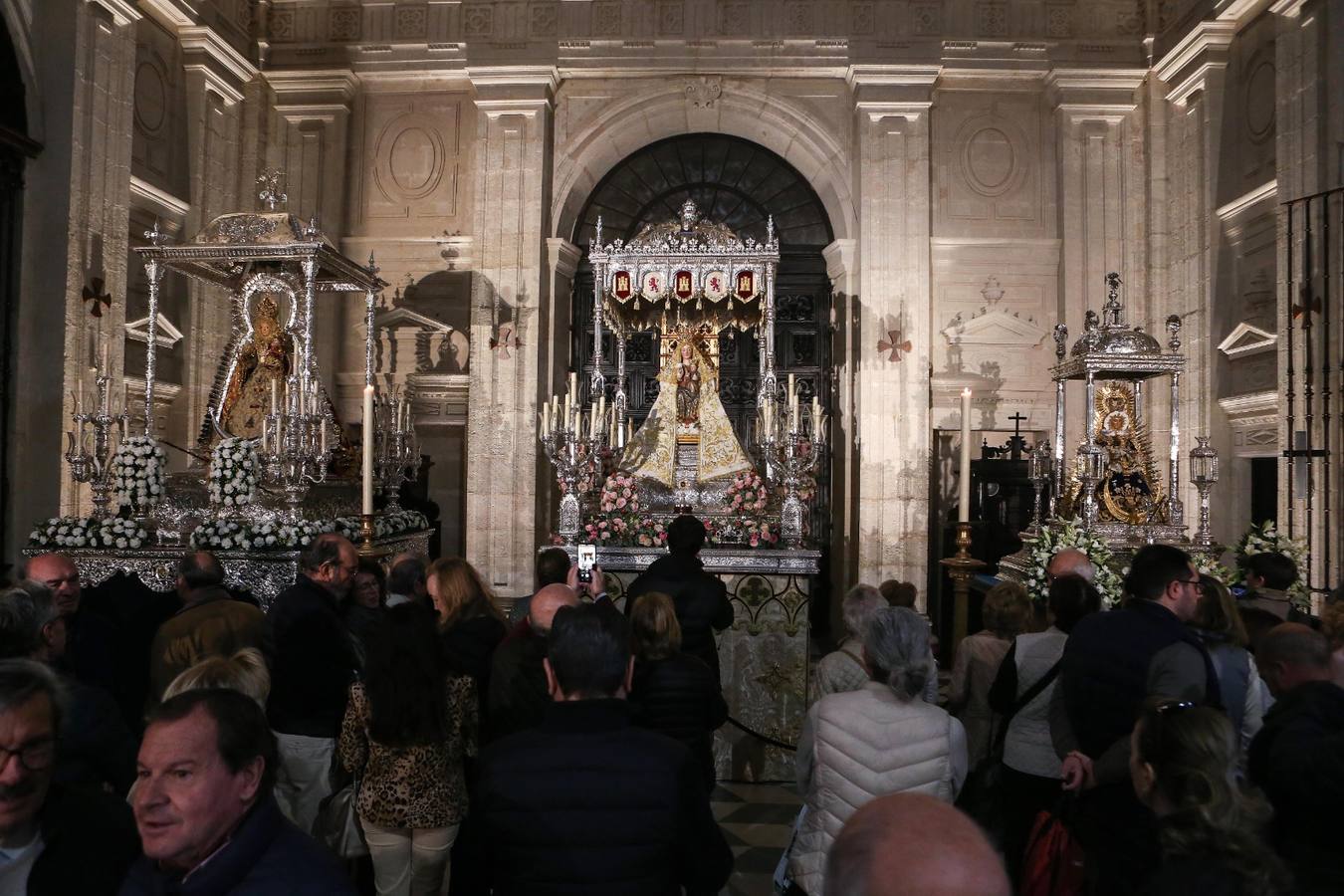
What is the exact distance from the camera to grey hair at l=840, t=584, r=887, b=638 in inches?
163

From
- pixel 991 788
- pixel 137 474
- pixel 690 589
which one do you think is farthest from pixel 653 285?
pixel 991 788

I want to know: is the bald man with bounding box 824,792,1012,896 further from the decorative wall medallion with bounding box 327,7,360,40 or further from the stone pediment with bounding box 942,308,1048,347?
the decorative wall medallion with bounding box 327,7,360,40

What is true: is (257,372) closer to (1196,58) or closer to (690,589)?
(690,589)

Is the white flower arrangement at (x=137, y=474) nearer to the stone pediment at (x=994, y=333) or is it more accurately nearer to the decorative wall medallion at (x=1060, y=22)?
the stone pediment at (x=994, y=333)

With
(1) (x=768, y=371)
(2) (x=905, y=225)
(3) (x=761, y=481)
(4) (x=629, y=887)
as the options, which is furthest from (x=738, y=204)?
(4) (x=629, y=887)

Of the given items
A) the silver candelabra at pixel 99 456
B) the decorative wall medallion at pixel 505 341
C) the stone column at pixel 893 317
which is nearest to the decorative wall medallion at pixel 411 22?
the decorative wall medallion at pixel 505 341

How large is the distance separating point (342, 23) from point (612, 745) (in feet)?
42.1

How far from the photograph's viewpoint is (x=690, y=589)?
5.15 meters

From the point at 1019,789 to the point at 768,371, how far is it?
Result: 6118 mm

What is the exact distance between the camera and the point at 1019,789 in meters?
4.00

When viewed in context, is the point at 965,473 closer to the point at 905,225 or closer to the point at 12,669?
the point at 12,669

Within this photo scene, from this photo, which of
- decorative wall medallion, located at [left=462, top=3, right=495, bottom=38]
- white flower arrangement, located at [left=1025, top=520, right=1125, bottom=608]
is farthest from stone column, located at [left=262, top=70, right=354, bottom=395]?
white flower arrangement, located at [left=1025, top=520, right=1125, bottom=608]

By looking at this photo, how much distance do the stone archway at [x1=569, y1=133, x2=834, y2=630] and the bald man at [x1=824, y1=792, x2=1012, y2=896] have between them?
39.0 ft

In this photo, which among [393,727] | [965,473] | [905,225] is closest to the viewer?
[393,727]
